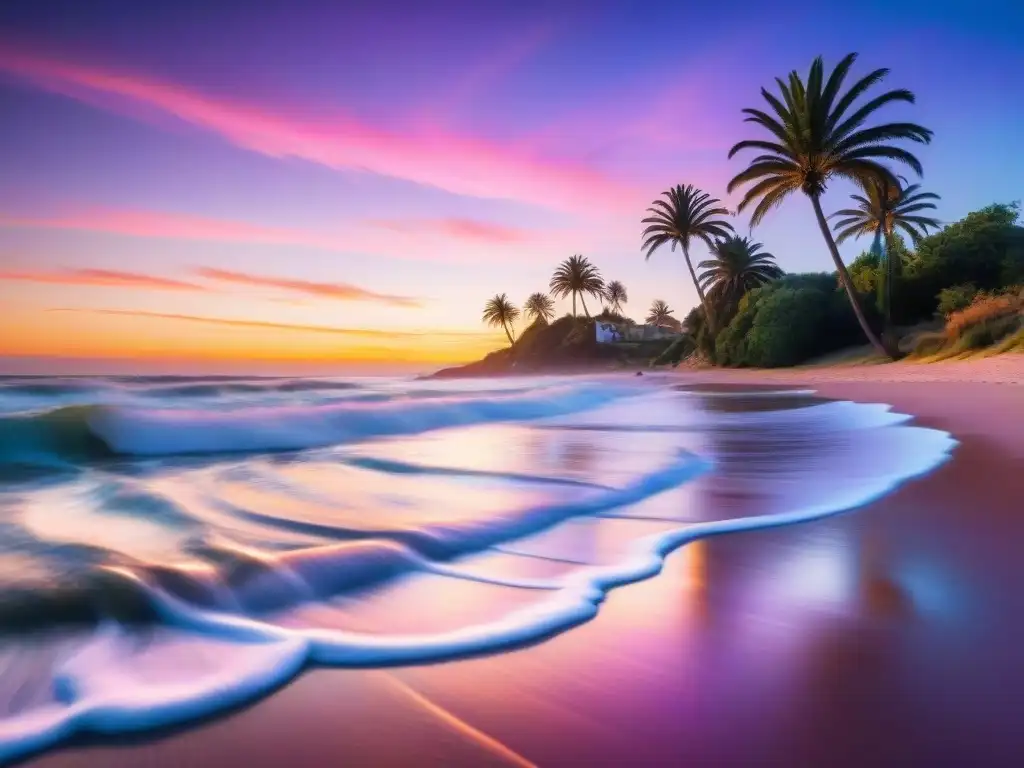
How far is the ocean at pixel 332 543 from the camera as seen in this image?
167 centimetres

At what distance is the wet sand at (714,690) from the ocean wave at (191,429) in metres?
6.23

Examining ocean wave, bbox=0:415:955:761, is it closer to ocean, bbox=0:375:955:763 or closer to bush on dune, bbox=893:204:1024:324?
ocean, bbox=0:375:955:763

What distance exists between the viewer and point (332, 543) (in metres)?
2.80

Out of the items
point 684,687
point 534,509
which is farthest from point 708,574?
point 534,509

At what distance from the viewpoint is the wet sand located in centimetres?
127

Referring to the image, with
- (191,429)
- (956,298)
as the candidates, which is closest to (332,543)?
(191,429)

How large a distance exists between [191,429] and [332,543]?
641cm

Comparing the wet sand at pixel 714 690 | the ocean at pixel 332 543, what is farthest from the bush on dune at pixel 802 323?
the wet sand at pixel 714 690

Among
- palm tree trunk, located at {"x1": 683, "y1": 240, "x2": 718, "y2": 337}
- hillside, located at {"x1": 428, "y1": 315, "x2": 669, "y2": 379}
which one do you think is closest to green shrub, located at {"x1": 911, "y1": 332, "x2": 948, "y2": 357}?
palm tree trunk, located at {"x1": 683, "y1": 240, "x2": 718, "y2": 337}

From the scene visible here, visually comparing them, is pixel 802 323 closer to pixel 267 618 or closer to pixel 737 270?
pixel 737 270

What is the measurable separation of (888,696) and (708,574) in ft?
2.98

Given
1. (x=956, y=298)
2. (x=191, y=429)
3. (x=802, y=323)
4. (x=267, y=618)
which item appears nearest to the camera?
(x=267, y=618)

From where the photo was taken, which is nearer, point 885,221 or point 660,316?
point 885,221

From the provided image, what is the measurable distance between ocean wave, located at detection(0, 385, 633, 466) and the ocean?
149 mm
